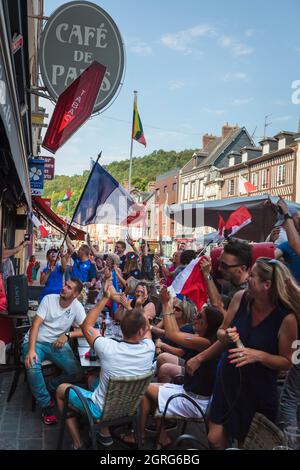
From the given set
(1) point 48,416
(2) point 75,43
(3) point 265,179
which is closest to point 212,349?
(1) point 48,416

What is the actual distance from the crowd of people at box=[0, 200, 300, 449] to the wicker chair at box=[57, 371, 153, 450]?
94 millimetres

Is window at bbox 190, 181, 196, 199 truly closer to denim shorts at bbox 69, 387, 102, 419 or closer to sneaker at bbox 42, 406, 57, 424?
sneaker at bbox 42, 406, 57, 424

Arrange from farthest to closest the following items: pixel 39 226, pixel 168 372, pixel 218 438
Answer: pixel 39 226 → pixel 168 372 → pixel 218 438

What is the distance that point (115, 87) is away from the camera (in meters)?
9.59

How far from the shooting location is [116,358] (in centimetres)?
354

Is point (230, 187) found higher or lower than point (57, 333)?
higher

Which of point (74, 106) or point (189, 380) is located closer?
point (189, 380)

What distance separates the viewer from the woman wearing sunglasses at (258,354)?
115 inches

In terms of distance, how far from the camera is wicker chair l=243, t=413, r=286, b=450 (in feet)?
7.96

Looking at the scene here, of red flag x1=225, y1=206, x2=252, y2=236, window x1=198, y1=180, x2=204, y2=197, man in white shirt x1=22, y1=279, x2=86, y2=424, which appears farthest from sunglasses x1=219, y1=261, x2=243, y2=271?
window x1=198, y1=180, x2=204, y2=197

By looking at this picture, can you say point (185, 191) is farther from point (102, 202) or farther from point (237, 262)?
point (237, 262)

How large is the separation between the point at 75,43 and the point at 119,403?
7.81m
